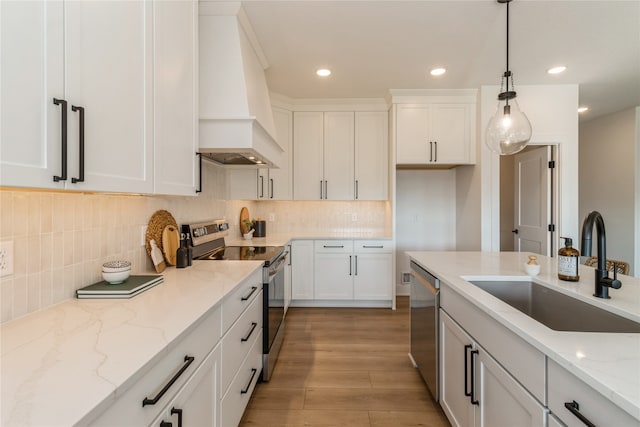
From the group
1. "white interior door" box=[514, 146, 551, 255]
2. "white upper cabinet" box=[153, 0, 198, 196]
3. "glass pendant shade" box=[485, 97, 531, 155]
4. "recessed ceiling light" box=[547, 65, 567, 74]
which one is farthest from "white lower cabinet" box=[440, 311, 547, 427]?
"recessed ceiling light" box=[547, 65, 567, 74]

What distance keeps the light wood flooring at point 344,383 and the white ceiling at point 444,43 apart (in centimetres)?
270

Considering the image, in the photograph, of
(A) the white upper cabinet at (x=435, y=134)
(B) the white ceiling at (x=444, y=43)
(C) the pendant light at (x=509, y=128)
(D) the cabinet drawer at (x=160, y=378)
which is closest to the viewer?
(D) the cabinet drawer at (x=160, y=378)

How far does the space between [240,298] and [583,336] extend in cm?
146

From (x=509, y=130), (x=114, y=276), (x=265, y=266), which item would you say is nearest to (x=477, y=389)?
(x=265, y=266)

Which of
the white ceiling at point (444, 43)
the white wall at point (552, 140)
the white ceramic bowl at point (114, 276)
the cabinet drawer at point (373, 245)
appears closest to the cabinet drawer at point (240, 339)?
the white ceramic bowl at point (114, 276)

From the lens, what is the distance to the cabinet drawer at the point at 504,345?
3.19ft

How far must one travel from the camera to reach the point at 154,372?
89 cm

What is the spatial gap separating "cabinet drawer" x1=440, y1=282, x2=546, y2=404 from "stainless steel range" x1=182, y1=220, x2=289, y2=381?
49.6 inches

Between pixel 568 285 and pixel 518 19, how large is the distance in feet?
6.57

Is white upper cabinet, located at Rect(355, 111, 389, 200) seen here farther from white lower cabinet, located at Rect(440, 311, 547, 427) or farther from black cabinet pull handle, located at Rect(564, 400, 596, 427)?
black cabinet pull handle, located at Rect(564, 400, 596, 427)

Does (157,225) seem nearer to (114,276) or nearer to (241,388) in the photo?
(114,276)

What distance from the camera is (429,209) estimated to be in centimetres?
456

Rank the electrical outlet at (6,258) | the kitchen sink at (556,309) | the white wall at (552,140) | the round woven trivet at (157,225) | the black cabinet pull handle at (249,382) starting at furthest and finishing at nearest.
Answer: the white wall at (552,140), the round woven trivet at (157,225), the black cabinet pull handle at (249,382), the kitchen sink at (556,309), the electrical outlet at (6,258)

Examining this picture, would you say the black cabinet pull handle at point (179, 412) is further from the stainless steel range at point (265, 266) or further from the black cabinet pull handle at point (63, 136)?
the stainless steel range at point (265, 266)
